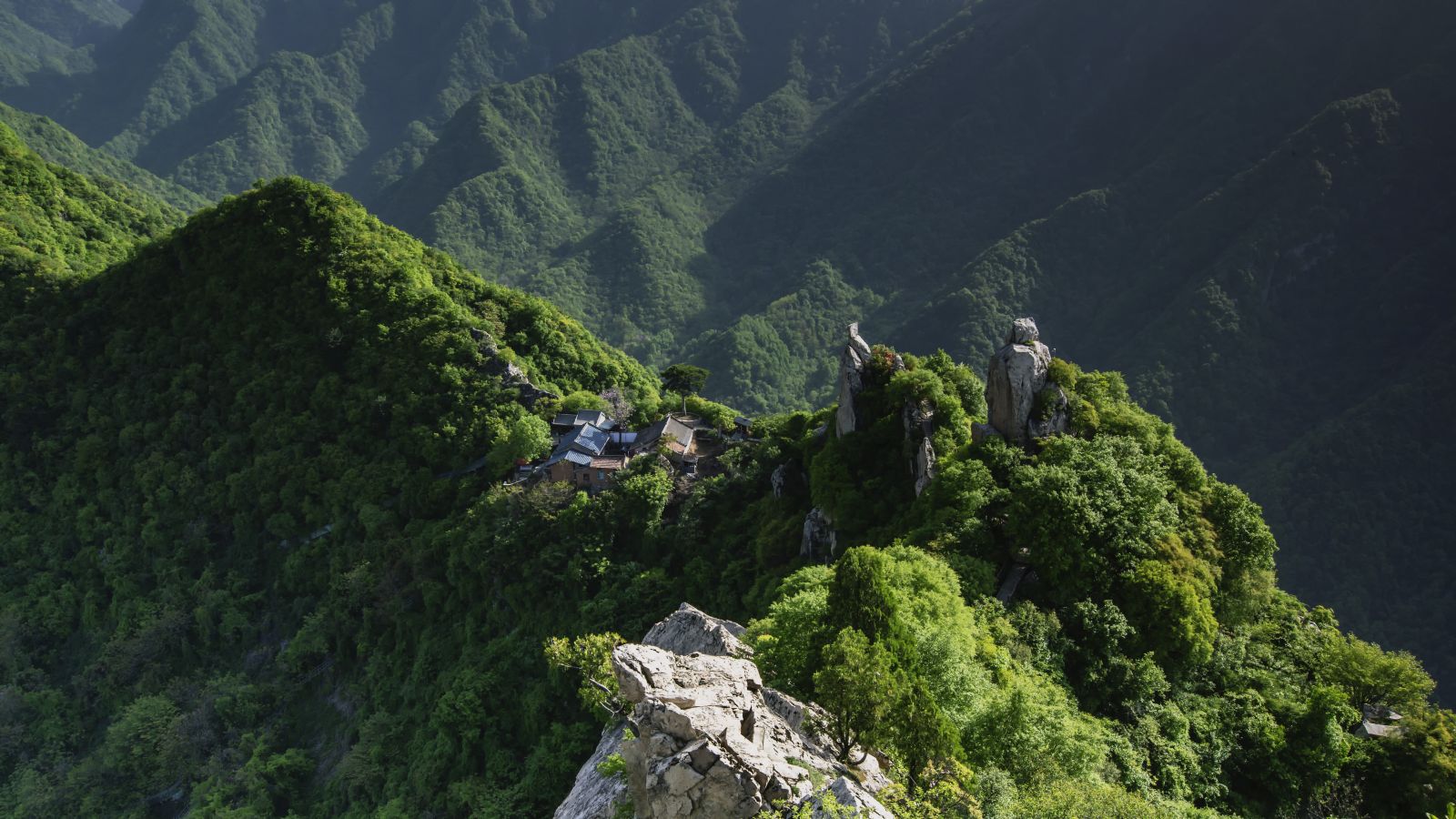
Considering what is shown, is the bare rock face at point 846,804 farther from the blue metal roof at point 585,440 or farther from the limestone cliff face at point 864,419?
the blue metal roof at point 585,440

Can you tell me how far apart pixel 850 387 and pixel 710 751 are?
101 ft

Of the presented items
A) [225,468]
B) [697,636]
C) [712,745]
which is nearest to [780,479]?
[697,636]

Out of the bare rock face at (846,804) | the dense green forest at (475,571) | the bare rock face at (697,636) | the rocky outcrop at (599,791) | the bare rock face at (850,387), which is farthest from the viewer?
the bare rock face at (850,387)

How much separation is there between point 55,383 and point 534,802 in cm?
6827

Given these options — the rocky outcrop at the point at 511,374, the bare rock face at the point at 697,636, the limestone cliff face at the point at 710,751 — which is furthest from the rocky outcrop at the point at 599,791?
the rocky outcrop at the point at 511,374

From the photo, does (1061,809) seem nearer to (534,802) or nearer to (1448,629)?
(534,802)

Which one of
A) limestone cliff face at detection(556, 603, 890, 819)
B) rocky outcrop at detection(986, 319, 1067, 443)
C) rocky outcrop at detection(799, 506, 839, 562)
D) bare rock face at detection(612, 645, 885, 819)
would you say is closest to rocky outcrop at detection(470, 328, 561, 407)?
rocky outcrop at detection(799, 506, 839, 562)

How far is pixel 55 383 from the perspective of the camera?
275 feet

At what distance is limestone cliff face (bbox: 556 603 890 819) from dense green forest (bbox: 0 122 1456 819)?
5.10ft

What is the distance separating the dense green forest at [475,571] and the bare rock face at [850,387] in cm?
58

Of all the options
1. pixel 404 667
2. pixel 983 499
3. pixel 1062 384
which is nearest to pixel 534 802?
pixel 404 667

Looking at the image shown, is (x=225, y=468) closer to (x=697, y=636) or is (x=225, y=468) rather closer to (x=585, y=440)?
(x=585, y=440)

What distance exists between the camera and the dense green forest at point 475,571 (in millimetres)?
32375

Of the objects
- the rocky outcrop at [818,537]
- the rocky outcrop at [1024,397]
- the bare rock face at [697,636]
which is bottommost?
the bare rock face at [697,636]
